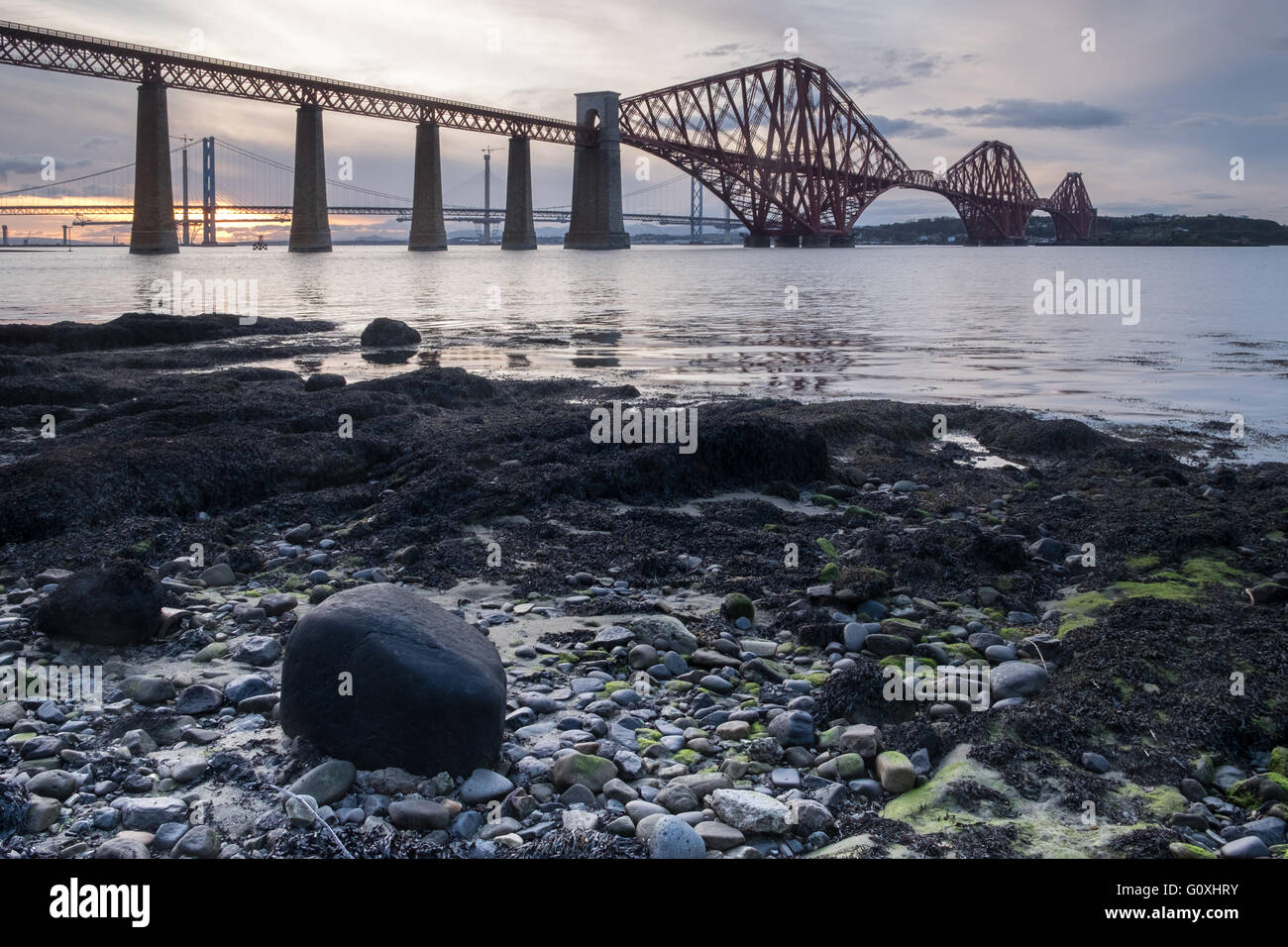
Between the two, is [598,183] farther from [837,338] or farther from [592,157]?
[837,338]

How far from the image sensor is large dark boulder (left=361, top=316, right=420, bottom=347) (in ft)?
55.8

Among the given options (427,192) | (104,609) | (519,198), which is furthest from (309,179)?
(104,609)

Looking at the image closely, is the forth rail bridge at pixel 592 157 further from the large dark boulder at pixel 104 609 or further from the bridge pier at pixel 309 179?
the large dark boulder at pixel 104 609

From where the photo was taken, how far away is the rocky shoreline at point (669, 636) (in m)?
2.82

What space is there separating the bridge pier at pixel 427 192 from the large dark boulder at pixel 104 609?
8785 centimetres

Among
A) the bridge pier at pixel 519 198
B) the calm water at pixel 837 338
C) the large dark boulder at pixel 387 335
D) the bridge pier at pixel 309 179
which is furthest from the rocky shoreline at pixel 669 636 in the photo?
the bridge pier at pixel 519 198

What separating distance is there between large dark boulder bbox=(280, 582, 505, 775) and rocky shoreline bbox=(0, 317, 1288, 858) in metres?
0.03

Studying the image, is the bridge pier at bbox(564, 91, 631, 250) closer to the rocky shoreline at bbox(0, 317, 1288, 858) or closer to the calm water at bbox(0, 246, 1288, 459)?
the calm water at bbox(0, 246, 1288, 459)

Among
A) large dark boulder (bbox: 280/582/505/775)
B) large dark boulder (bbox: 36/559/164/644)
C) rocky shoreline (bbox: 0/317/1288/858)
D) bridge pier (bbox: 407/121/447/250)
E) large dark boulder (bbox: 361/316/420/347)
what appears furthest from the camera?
bridge pier (bbox: 407/121/447/250)

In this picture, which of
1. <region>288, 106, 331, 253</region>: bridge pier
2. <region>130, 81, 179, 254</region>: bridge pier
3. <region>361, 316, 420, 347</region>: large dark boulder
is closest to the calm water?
<region>361, 316, 420, 347</region>: large dark boulder

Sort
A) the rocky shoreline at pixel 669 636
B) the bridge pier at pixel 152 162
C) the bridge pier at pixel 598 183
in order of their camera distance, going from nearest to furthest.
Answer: the rocky shoreline at pixel 669 636, the bridge pier at pixel 152 162, the bridge pier at pixel 598 183

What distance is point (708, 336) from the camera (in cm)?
1961

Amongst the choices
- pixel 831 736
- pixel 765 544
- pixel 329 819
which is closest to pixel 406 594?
pixel 329 819

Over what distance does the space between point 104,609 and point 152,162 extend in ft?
238
